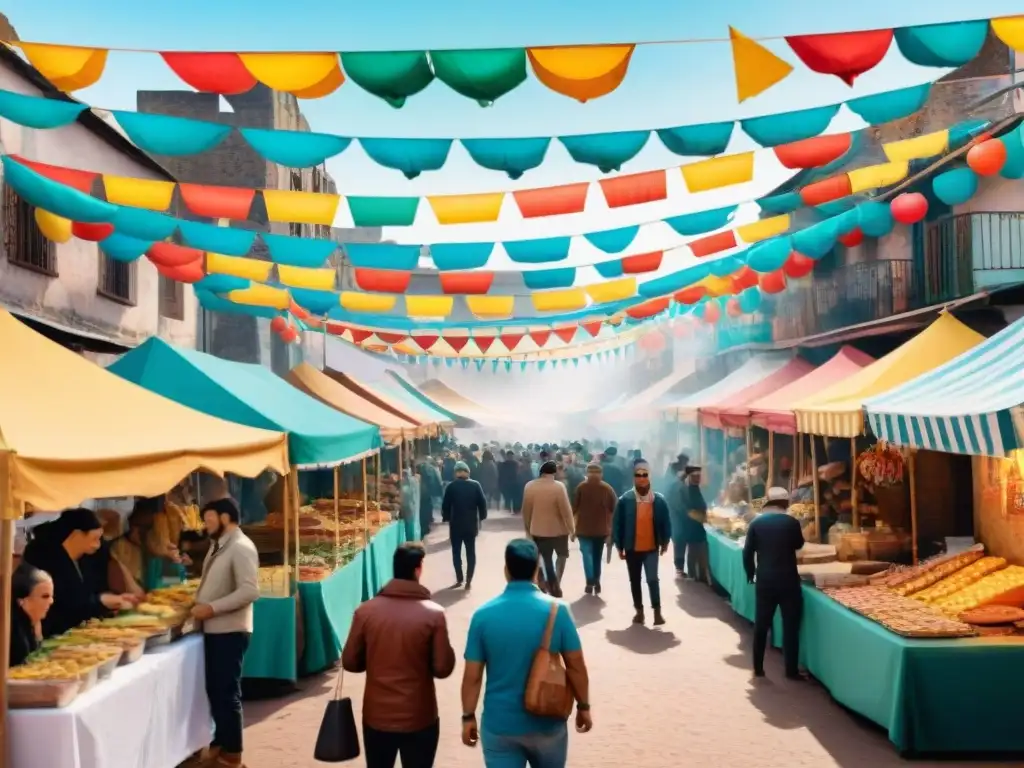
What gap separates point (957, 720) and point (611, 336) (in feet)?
69.6

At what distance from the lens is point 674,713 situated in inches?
339

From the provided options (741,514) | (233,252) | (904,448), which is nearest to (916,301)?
(741,514)

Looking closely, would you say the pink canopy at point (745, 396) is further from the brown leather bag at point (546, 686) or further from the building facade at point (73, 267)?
the brown leather bag at point (546, 686)

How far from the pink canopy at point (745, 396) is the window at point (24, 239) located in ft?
33.3

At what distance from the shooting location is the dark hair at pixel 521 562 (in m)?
5.01

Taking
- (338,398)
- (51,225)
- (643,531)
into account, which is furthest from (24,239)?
(643,531)

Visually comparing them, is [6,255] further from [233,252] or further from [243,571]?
[243,571]

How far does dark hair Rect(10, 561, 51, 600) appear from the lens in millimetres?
5891

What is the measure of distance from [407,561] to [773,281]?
38.6ft

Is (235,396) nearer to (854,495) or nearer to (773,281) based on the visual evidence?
(854,495)

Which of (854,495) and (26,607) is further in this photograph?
(854,495)

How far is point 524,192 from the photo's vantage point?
32.7 feet

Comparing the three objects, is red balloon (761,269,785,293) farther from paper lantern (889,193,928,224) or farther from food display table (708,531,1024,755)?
food display table (708,531,1024,755)

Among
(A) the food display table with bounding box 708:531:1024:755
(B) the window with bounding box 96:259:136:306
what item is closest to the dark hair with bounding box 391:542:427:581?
(A) the food display table with bounding box 708:531:1024:755
